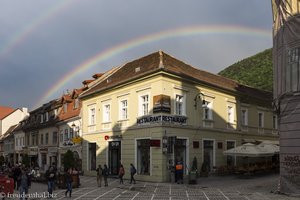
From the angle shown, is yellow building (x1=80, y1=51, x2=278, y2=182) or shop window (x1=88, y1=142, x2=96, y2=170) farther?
shop window (x1=88, y1=142, x2=96, y2=170)

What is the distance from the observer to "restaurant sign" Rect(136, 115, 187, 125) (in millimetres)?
30413

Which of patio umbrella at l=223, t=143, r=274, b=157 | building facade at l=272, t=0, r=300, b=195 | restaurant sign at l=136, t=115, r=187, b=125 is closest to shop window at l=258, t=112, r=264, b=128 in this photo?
patio umbrella at l=223, t=143, r=274, b=157

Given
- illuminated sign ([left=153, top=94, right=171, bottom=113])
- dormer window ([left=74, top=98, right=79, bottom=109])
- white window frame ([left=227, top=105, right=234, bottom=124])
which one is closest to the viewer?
illuminated sign ([left=153, top=94, right=171, bottom=113])

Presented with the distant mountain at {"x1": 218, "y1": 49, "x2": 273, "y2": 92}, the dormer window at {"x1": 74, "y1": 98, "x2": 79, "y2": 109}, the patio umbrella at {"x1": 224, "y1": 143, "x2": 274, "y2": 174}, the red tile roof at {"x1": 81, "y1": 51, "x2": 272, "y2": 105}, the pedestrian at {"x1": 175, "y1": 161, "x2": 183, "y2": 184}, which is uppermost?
the distant mountain at {"x1": 218, "y1": 49, "x2": 273, "y2": 92}

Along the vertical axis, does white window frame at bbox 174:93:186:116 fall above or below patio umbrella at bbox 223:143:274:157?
above

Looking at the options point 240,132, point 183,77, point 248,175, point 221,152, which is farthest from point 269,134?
point 183,77

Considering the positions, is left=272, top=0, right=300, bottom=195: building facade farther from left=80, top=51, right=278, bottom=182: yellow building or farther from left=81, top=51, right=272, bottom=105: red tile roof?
left=81, top=51, right=272, bottom=105: red tile roof

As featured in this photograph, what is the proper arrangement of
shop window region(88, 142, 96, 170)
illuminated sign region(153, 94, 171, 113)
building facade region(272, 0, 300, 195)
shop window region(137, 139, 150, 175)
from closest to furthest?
building facade region(272, 0, 300, 195), illuminated sign region(153, 94, 171, 113), shop window region(137, 139, 150, 175), shop window region(88, 142, 96, 170)

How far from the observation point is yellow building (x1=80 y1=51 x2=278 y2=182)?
30953 mm

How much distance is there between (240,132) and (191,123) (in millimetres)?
8508

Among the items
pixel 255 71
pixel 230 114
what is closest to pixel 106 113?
pixel 230 114

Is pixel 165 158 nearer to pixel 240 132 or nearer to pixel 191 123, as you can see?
pixel 191 123

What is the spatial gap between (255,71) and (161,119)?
197ft

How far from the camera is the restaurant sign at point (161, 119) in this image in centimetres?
3041
